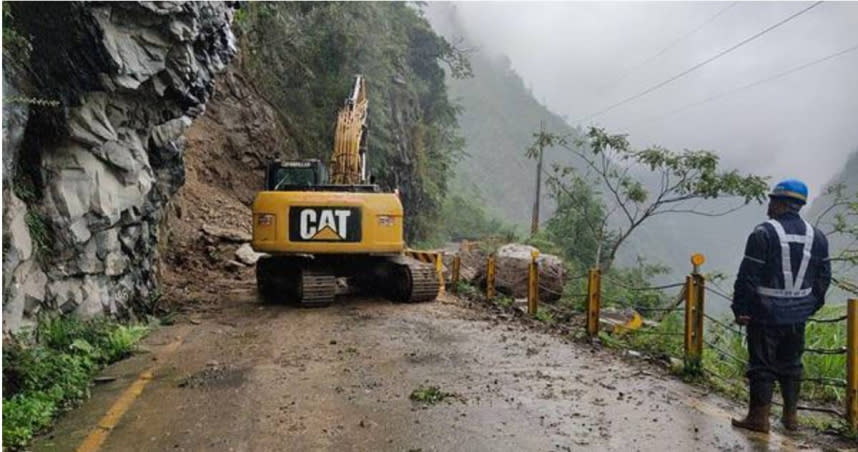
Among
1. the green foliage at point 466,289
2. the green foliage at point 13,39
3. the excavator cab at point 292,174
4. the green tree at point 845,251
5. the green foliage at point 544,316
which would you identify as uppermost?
the green foliage at point 13,39

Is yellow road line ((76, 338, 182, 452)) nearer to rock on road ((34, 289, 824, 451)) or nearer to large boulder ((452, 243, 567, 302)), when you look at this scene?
rock on road ((34, 289, 824, 451))

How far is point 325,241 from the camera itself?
36.5 ft

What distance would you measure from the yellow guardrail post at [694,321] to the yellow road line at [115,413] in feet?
17.3

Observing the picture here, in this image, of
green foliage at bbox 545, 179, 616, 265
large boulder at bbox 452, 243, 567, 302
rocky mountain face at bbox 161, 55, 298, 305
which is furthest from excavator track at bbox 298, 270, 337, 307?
green foliage at bbox 545, 179, 616, 265

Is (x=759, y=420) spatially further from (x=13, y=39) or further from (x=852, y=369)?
(x=13, y=39)

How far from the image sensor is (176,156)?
36.0 ft

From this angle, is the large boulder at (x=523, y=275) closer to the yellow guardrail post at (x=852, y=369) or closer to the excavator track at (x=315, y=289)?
the excavator track at (x=315, y=289)

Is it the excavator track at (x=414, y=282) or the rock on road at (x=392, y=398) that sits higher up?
the excavator track at (x=414, y=282)

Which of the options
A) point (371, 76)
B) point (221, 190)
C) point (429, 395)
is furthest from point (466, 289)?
point (371, 76)

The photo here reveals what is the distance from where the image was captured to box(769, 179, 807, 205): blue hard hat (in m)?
5.00

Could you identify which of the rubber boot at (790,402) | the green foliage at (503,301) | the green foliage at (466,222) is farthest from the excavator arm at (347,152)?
the green foliage at (466,222)

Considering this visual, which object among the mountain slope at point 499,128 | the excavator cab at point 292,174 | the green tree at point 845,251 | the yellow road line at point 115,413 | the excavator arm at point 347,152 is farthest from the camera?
the mountain slope at point 499,128

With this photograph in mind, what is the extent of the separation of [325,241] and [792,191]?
7609 mm

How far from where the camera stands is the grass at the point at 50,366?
4801 mm
